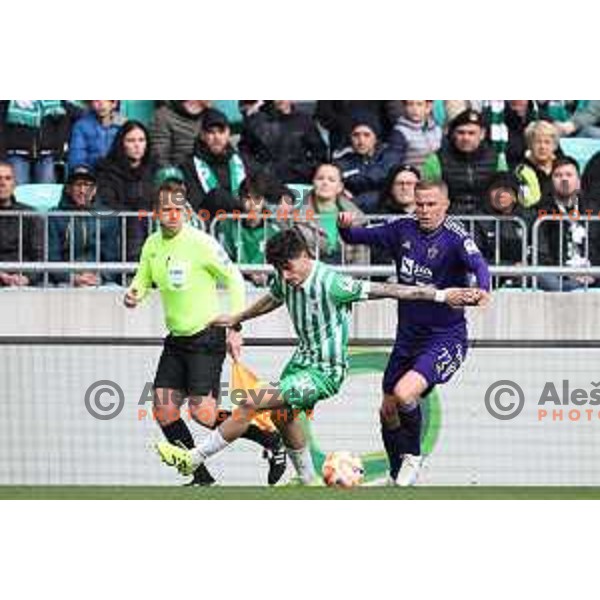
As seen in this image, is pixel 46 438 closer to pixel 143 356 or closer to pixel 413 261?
pixel 143 356

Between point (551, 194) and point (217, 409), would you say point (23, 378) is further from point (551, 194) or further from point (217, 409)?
point (551, 194)

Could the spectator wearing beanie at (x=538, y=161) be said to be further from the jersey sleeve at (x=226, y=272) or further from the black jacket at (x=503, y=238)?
the jersey sleeve at (x=226, y=272)

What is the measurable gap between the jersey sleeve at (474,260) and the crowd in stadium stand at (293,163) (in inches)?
12.8

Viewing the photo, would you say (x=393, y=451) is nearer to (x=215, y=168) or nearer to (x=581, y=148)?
(x=215, y=168)

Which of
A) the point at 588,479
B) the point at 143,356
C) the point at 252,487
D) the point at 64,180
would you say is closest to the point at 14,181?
the point at 64,180

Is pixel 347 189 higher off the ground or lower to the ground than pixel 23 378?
higher

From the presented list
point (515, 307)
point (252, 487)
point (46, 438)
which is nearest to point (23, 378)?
point (46, 438)

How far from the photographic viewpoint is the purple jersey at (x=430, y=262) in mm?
17656

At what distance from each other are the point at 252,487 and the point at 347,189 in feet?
6.90

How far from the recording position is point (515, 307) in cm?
1809

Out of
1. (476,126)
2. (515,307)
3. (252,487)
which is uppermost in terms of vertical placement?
(476,126)

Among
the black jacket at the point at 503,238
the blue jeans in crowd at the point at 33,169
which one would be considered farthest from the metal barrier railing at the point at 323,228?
the blue jeans in crowd at the point at 33,169

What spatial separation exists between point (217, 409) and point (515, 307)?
6.87 feet
